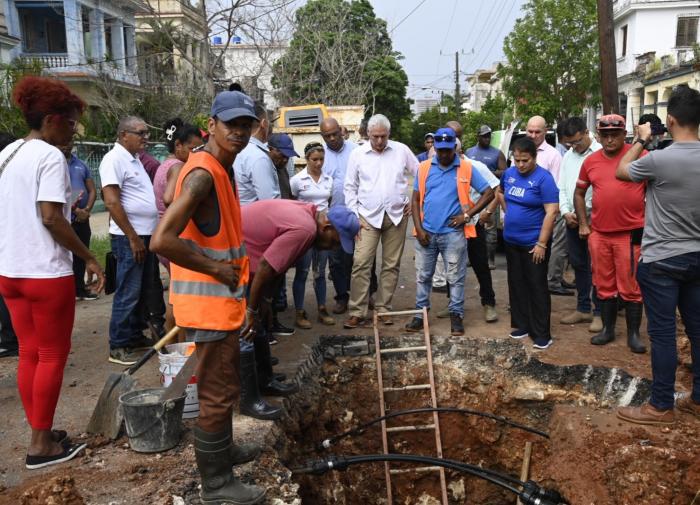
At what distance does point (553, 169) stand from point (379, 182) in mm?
2358

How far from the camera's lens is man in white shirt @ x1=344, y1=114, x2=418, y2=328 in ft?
19.4

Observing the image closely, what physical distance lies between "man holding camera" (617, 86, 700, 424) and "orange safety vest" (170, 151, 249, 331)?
8.82 feet

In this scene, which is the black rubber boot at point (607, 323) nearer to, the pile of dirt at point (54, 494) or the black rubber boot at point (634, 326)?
the black rubber boot at point (634, 326)

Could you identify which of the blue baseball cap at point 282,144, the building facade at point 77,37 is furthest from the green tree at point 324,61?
the blue baseball cap at point 282,144

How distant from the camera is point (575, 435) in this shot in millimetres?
4633

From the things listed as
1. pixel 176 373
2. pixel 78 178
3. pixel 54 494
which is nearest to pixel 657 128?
pixel 176 373

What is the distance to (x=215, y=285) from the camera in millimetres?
2887

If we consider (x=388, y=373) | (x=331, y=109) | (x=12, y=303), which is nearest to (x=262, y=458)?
(x=12, y=303)

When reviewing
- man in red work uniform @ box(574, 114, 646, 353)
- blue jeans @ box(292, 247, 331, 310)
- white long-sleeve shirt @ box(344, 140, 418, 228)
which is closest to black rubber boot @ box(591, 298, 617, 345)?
man in red work uniform @ box(574, 114, 646, 353)

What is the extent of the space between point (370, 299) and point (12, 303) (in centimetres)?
403

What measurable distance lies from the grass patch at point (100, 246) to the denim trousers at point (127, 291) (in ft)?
14.2

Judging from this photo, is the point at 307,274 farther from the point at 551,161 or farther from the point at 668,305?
the point at 668,305

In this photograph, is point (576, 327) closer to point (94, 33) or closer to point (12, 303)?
point (12, 303)

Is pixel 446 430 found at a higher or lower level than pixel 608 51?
lower
